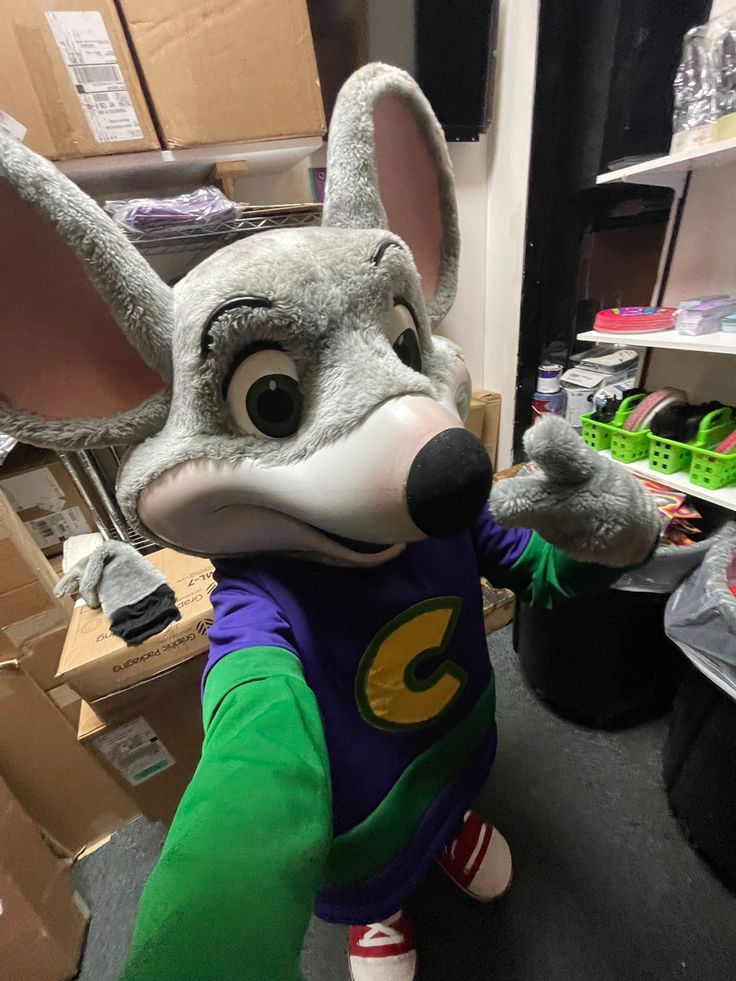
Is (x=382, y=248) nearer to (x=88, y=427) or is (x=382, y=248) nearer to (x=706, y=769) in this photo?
(x=88, y=427)

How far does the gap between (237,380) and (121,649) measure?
60 centimetres

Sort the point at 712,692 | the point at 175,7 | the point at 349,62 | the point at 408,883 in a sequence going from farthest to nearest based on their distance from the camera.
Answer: the point at 349,62, the point at 175,7, the point at 712,692, the point at 408,883

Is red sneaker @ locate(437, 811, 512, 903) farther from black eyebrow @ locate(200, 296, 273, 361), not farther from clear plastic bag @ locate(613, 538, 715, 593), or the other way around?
black eyebrow @ locate(200, 296, 273, 361)

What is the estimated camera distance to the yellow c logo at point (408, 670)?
51cm

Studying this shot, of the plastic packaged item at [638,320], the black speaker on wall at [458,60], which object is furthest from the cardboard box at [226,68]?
the plastic packaged item at [638,320]

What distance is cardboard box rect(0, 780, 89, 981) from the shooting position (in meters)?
0.73

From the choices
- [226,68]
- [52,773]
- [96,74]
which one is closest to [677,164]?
[226,68]

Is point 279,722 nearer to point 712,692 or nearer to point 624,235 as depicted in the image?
point 712,692

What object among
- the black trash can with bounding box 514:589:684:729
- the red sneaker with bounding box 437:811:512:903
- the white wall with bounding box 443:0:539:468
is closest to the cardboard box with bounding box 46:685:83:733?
the red sneaker with bounding box 437:811:512:903

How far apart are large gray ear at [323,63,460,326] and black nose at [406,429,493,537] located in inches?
9.7

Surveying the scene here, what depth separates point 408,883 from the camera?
61cm

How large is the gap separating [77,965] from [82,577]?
0.69 meters

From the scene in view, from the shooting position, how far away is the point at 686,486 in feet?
3.11

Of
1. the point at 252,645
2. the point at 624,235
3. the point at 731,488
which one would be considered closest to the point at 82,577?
the point at 252,645
